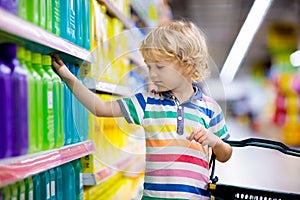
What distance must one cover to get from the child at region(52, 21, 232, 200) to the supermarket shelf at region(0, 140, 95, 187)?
220 mm

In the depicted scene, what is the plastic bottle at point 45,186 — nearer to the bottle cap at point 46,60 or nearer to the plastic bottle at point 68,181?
the plastic bottle at point 68,181

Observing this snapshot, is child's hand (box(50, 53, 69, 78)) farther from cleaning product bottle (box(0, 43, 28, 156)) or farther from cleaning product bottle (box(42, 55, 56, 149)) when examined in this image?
cleaning product bottle (box(0, 43, 28, 156))

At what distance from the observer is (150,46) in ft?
5.25

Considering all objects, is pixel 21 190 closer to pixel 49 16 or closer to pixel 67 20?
pixel 49 16

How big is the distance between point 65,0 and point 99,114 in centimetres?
49

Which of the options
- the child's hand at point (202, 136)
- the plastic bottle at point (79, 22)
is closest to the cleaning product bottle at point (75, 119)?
the plastic bottle at point (79, 22)

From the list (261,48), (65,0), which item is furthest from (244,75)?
(65,0)

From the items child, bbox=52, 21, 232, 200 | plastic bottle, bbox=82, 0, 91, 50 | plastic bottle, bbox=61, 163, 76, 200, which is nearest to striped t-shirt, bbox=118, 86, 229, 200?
child, bbox=52, 21, 232, 200

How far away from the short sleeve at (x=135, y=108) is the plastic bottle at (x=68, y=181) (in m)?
0.47

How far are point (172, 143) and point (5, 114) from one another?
1.96ft

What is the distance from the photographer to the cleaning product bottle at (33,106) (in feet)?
4.72

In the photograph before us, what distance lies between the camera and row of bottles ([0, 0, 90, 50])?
139 cm

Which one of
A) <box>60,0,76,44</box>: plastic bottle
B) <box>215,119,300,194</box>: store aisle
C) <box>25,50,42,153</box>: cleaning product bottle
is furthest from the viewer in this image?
<box>215,119,300,194</box>: store aisle

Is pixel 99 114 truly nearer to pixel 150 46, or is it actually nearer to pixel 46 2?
pixel 150 46
